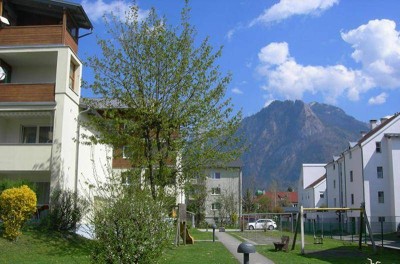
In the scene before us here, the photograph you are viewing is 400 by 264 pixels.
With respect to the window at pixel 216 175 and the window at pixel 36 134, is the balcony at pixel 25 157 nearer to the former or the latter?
the window at pixel 36 134

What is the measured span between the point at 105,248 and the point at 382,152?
156ft

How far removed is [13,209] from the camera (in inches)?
752

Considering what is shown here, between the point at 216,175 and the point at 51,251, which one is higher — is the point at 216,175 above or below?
above

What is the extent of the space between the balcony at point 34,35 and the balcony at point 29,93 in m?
2.37

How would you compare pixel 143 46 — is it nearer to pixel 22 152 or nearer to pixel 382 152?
pixel 22 152

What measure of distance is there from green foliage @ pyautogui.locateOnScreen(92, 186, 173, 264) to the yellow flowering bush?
10314mm

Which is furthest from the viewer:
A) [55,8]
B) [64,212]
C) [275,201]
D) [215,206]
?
[275,201]

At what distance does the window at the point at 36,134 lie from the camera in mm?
27312

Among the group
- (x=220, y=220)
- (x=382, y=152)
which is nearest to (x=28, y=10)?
(x=382, y=152)

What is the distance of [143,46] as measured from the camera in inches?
943

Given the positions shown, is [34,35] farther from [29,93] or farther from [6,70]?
[29,93]

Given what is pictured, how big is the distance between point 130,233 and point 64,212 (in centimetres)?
1455

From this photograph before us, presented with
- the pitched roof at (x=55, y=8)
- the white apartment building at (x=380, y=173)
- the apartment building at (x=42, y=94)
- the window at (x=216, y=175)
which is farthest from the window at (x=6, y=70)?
the window at (x=216, y=175)

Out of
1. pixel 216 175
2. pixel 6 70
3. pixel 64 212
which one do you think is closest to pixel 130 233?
pixel 64 212
